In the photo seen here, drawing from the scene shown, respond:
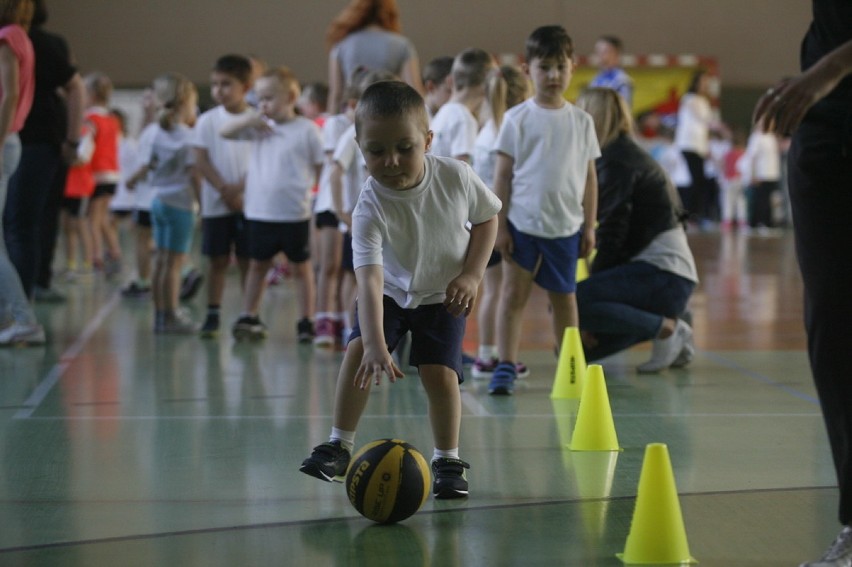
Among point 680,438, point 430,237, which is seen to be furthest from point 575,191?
point 430,237

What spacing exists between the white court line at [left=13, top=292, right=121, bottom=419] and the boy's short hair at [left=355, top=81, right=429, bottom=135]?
2369 millimetres

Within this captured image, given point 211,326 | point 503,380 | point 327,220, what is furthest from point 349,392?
point 211,326

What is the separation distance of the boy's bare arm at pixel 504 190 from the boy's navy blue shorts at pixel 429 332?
1.90m

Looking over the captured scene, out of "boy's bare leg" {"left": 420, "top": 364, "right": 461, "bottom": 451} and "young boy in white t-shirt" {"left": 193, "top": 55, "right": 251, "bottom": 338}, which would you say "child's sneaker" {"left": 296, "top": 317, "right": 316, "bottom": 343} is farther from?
"boy's bare leg" {"left": 420, "top": 364, "right": 461, "bottom": 451}

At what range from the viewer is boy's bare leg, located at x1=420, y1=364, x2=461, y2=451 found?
388 cm

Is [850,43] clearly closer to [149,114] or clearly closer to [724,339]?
[724,339]

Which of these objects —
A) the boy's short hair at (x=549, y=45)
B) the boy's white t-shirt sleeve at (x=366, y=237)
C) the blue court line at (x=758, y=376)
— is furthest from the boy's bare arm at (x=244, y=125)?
the boy's white t-shirt sleeve at (x=366, y=237)

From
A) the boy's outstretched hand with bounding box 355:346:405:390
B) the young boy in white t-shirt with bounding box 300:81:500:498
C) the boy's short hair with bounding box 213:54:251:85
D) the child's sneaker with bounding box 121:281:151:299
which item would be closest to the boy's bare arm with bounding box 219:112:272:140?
the boy's short hair with bounding box 213:54:251:85

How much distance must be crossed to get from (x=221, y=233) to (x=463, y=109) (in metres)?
2.19

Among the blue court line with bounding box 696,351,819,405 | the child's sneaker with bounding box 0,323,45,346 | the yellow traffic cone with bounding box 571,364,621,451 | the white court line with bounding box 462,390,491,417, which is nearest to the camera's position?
the yellow traffic cone with bounding box 571,364,621,451

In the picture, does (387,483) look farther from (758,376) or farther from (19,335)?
(19,335)

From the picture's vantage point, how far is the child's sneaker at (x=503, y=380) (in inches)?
226

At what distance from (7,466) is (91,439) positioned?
49 centimetres

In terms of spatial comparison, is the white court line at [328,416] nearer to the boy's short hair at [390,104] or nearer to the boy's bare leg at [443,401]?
the boy's bare leg at [443,401]
